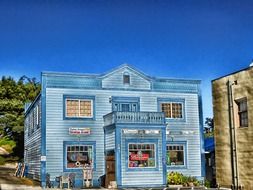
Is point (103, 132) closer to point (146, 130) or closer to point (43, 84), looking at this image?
point (146, 130)

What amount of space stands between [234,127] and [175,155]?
→ 1061cm

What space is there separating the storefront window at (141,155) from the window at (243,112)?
8850mm

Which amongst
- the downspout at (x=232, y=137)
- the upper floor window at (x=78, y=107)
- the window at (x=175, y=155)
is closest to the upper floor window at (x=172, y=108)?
the window at (x=175, y=155)

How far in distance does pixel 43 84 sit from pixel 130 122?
639 cm

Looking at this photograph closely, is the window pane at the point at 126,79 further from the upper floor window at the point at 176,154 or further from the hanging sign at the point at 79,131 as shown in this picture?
the upper floor window at the point at 176,154

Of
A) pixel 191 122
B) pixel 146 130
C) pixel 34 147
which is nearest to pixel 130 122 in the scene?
pixel 146 130

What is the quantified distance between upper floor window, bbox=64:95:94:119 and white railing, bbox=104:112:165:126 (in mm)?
1544

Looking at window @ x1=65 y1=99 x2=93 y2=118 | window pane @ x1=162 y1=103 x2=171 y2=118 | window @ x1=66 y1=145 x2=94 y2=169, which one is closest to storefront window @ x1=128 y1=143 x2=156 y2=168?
window @ x1=66 y1=145 x2=94 y2=169

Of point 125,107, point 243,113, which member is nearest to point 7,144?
point 125,107

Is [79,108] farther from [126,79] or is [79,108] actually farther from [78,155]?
[126,79]

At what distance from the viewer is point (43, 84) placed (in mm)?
28531

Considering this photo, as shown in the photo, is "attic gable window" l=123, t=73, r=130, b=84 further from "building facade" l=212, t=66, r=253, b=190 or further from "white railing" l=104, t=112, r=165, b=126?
"building facade" l=212, t=66, r=253, b=190

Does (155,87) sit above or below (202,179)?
above

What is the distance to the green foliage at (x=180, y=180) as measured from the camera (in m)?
29.1
